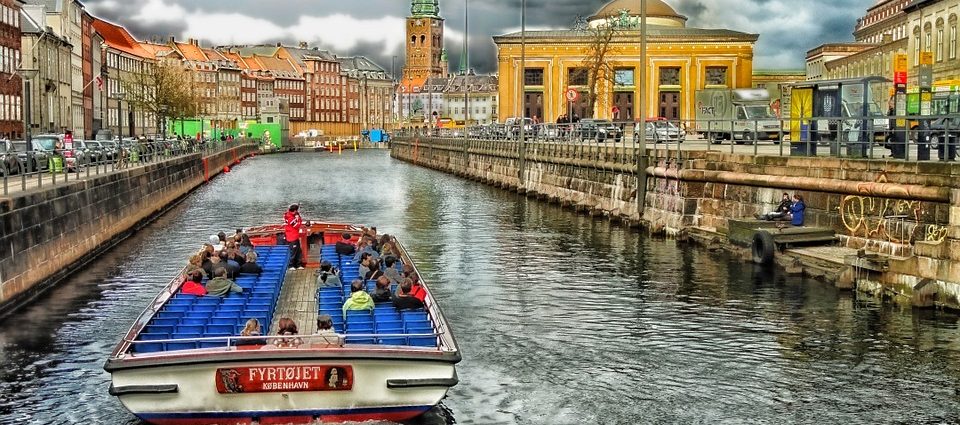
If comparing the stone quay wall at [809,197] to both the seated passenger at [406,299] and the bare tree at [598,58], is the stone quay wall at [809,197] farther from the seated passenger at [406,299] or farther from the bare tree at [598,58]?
the bare tree at [598,58]

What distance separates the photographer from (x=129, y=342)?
1600 centimetres

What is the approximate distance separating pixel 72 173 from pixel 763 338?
27.5 metres

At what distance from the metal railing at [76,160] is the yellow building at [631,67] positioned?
4046 cm

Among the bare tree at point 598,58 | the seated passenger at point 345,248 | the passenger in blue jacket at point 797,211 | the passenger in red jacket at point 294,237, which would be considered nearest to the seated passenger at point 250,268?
the passenger in red jacket at point 294,237

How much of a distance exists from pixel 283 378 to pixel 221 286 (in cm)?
599

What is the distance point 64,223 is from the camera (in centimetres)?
3256

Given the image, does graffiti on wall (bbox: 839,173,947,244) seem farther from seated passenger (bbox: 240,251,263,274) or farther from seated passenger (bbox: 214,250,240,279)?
seated passenger (bbox: 214,250,240,279)

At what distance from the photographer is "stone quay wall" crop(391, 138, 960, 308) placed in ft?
84.2

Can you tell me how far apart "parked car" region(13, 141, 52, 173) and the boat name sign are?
1787cm

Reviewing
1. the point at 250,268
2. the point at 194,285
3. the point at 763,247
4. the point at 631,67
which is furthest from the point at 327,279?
the point at 631,67

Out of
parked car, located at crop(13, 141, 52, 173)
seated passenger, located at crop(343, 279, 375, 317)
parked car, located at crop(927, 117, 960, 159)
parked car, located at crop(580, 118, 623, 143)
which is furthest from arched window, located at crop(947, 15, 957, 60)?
seated passenger, located at crop(343, 279, 375, 317)

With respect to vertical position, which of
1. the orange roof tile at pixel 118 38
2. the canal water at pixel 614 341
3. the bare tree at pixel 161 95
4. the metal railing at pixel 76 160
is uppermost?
the orange roof tile at pixel 118 38

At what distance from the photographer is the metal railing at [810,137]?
2966 cm

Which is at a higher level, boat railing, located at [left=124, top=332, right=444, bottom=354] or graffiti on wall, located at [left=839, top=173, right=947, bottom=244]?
graffiti on wall, located at [left=839, top=173, right=947, bottom=244]
